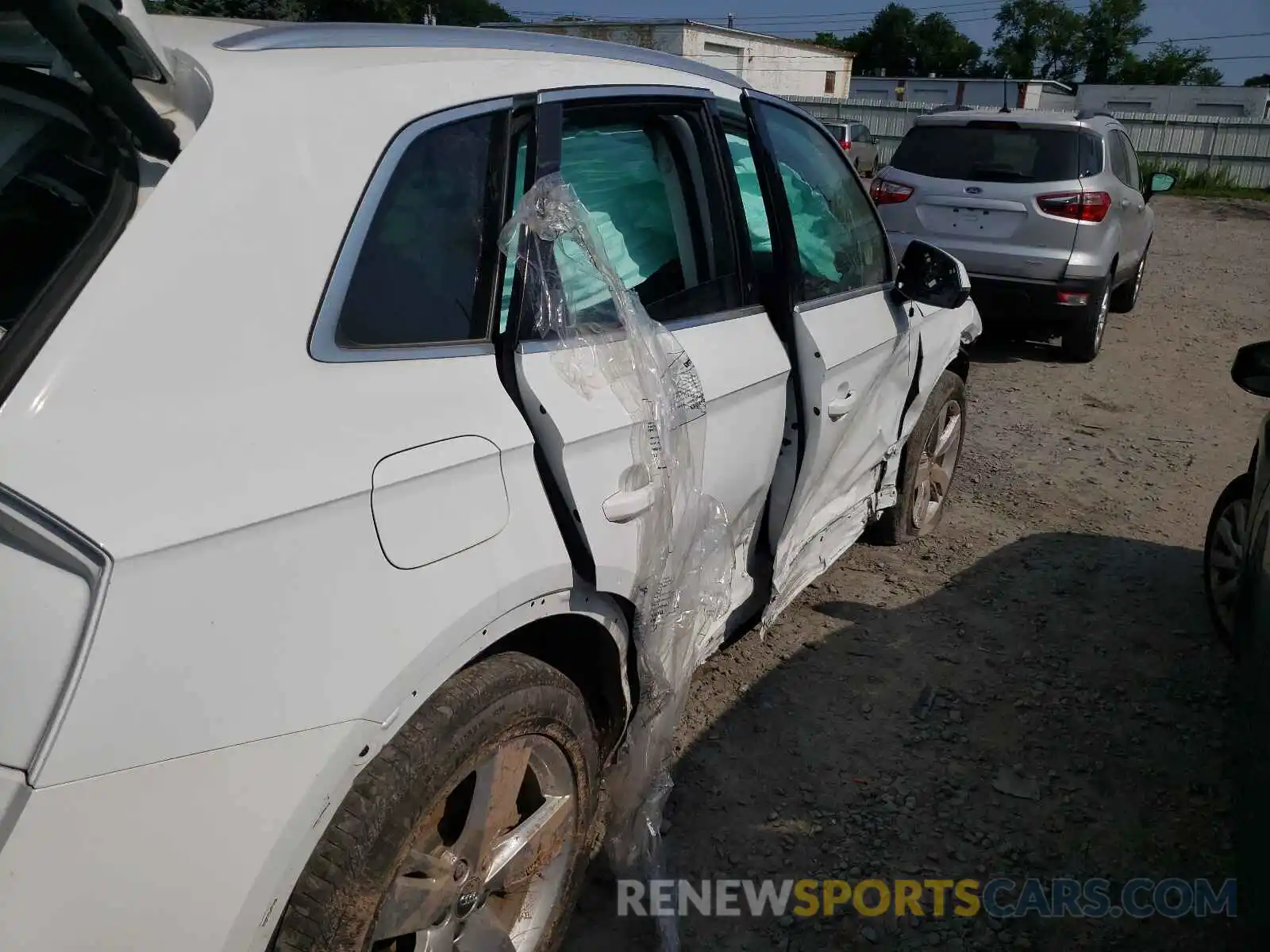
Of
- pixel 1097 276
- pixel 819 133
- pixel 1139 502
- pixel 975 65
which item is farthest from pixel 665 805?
pixel 975 65

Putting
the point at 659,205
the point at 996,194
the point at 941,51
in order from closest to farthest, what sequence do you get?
the point at 659,205 → the point at 996,194 → the point at 941,51

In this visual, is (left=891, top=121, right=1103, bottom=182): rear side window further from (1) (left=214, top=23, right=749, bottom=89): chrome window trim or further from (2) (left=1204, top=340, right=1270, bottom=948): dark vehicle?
(1) (left=214, top=23, right=749, bottom=89): chrome window trim

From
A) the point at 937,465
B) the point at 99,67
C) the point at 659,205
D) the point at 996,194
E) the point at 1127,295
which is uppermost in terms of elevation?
the point at 99,67

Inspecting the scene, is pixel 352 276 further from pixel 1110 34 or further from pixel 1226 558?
pixel 1110 34

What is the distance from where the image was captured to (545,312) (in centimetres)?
192

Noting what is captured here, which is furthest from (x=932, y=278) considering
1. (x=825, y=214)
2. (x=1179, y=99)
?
(x=1179, y=99)

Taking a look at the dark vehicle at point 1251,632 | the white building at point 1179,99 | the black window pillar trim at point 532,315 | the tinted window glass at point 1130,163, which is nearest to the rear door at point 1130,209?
the tinted window glass at point 1130,163

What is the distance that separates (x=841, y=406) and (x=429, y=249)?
5.15 feet

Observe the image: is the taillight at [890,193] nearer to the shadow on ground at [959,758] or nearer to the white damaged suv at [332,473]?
the shadow on ground at [959,758]

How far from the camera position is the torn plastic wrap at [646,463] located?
6.32ft

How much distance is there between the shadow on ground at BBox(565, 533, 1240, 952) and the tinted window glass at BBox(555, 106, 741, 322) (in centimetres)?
144

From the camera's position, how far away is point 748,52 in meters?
41.3

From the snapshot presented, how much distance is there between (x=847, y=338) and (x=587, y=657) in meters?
1.38

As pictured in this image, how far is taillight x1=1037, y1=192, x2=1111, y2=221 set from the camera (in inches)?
279
